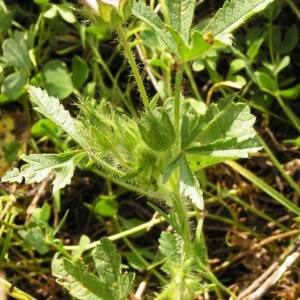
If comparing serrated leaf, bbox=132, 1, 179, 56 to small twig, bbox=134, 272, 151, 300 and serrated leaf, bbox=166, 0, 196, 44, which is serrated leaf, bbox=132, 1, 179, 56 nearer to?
serrated leaf, bbox=166, 0, 196, 44

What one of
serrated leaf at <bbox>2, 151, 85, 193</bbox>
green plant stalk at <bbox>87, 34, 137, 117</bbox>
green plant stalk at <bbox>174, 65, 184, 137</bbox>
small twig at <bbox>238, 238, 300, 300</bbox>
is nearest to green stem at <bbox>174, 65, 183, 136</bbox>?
green plant stalk at <bbox>174, 65, 184, 137</bbox>

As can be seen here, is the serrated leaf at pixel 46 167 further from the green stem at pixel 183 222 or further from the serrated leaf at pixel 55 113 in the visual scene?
the green stem at pixel 183 222

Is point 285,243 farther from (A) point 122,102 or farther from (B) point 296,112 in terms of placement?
(A) point 122,102

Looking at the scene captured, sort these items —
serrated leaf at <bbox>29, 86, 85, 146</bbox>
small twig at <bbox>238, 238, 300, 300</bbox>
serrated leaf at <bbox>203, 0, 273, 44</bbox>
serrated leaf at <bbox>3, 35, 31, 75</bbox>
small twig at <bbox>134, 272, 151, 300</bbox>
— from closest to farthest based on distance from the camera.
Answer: serrated leaf at <bbox>203, 0, 273, 44</bbox> → serrated leaf at <bbox>29, 86, 85, 146</bbox> → small twig at <bbox>238, 238, 300, 300</bbox> → small twig at <bbox>134, 272, 151, 300</bbox> → serrated leaf at <bbox>3, 35, 31, 75</bbox>

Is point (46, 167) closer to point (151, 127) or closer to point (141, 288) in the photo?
point (151, 127)

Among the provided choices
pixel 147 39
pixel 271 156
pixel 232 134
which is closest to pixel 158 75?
pixel 147 39

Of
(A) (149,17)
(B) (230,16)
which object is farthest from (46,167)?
(B) (230,16)

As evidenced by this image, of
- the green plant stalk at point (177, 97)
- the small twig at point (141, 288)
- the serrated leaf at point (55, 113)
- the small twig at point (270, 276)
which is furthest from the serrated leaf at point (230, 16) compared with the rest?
the small twig at point (141, 288)
